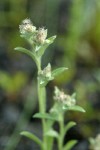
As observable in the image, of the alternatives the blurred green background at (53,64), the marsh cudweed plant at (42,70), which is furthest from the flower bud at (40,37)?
the blurred green background at (53,64)

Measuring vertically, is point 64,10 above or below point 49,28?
above

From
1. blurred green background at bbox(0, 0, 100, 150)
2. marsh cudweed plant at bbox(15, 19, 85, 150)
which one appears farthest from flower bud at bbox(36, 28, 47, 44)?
blurred green background at bbox(0, 0, 100, 150)

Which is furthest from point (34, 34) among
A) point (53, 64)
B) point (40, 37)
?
point (53, 64)

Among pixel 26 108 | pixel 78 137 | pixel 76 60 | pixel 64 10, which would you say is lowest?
pixel 78 137

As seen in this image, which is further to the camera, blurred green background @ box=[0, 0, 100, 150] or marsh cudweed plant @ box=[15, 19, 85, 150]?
blurred green background @ box=[0, 0, 100, 150]

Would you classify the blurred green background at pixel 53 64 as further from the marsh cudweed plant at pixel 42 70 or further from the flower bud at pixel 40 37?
the flower bud at pixel 40 37

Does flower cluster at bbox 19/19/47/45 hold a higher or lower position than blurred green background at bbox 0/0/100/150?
lower

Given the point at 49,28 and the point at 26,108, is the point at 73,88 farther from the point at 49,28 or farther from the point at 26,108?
the point at 49,28

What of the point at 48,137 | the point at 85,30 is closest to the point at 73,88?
the point at 85,30

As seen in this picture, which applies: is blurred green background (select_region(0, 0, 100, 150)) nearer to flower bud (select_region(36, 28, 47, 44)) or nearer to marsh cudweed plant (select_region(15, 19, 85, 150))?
marsh cudweed plant (select_region(15, 19, 85, 150))
